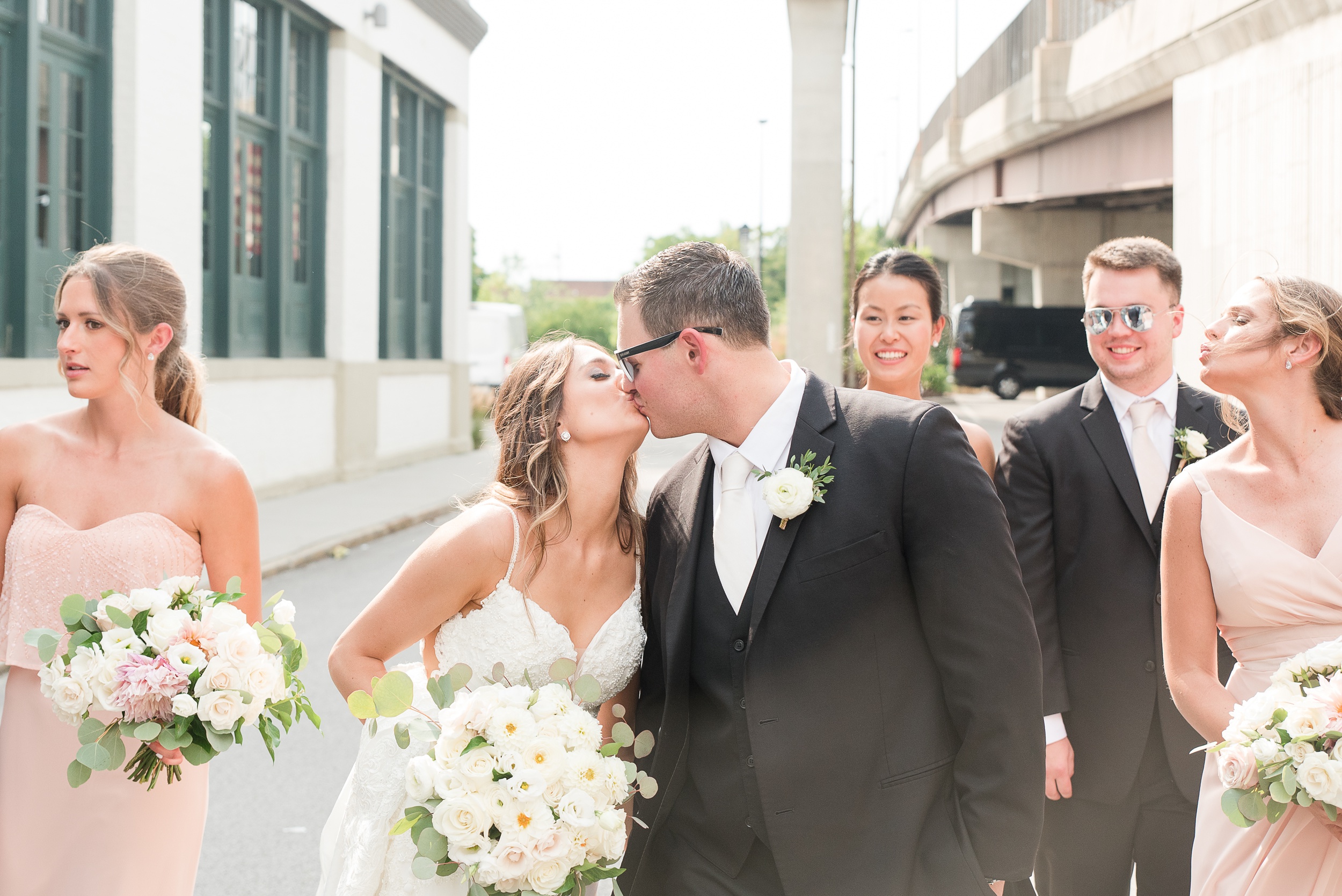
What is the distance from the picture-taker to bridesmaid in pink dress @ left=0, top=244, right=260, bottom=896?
3.41 meters

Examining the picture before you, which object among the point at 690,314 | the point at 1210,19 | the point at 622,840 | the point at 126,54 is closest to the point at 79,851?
the point at 622,840

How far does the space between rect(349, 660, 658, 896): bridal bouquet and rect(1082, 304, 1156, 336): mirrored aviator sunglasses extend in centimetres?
232

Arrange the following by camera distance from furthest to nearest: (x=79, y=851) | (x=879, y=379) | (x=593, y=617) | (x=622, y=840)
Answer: (x=879, y=379)
(x=79, y=851)
(x=593, y=617)
(x=622, y=840)

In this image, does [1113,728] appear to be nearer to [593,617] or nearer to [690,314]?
[593,617]

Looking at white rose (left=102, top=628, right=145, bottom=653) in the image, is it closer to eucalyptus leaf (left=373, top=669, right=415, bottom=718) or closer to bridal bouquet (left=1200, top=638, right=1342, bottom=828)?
eucalyptus leaf (left=373, top=669, right=415, bottom=718)

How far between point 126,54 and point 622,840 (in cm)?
1308

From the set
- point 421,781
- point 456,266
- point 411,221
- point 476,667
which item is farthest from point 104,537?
point 456,266

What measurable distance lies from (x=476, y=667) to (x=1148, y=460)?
230cm

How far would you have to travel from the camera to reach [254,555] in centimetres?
375

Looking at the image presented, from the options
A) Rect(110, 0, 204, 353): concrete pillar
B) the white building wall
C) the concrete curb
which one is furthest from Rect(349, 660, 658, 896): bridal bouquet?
Rect(110, 0, 204, 353): concrete pillar

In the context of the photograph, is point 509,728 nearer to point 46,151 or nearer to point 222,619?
point 222,619

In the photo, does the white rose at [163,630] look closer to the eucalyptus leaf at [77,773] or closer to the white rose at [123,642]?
the white rose at [123,642]

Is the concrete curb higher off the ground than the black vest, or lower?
lower

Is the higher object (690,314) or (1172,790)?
(690,314)
